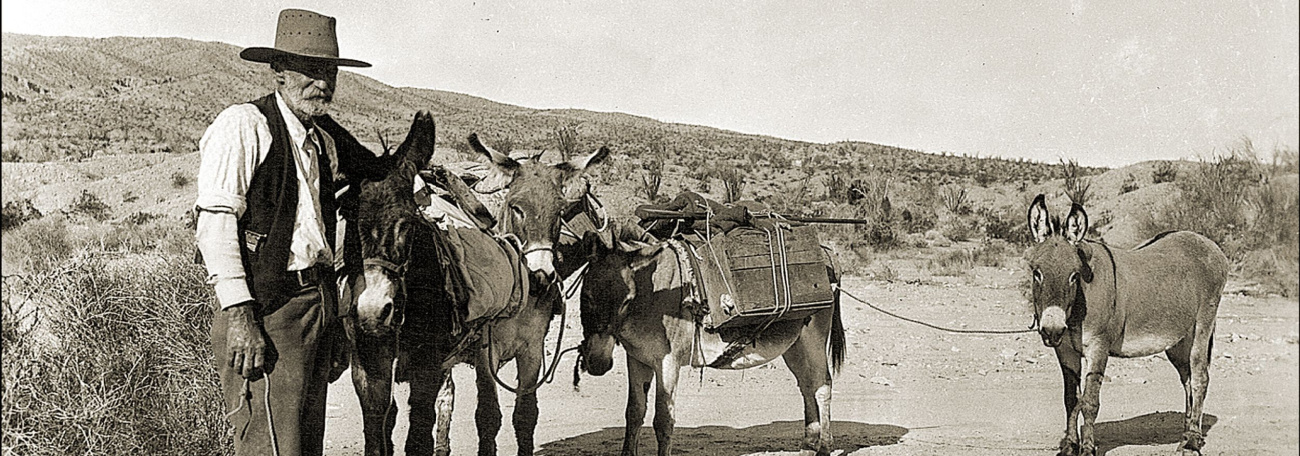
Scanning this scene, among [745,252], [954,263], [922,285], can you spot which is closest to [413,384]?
[745,252]

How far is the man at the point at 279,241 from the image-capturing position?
3.45m

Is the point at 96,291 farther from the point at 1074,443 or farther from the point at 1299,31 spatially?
the point at 1074,443

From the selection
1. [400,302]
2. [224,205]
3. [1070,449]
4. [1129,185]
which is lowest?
[1070,449]

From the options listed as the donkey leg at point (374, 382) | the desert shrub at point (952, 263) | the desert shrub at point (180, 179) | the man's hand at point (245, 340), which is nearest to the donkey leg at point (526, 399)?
the donkey leg at point (374, 382)

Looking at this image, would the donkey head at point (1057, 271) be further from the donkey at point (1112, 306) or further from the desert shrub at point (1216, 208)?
the desert shrub at point (1216, 208)

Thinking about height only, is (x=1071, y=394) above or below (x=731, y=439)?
above

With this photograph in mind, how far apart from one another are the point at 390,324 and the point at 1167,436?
813 cm

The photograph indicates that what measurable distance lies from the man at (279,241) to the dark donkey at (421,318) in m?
0.17

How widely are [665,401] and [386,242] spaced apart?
10.4 ft

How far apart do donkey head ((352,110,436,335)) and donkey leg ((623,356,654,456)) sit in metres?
3.13

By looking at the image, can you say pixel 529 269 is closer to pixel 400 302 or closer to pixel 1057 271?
pixel 400 302

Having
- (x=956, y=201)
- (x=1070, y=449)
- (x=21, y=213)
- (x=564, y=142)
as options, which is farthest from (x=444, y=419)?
(x=956, y=201)

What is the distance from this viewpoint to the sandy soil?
28.4 feet

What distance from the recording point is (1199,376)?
27.4 feet
